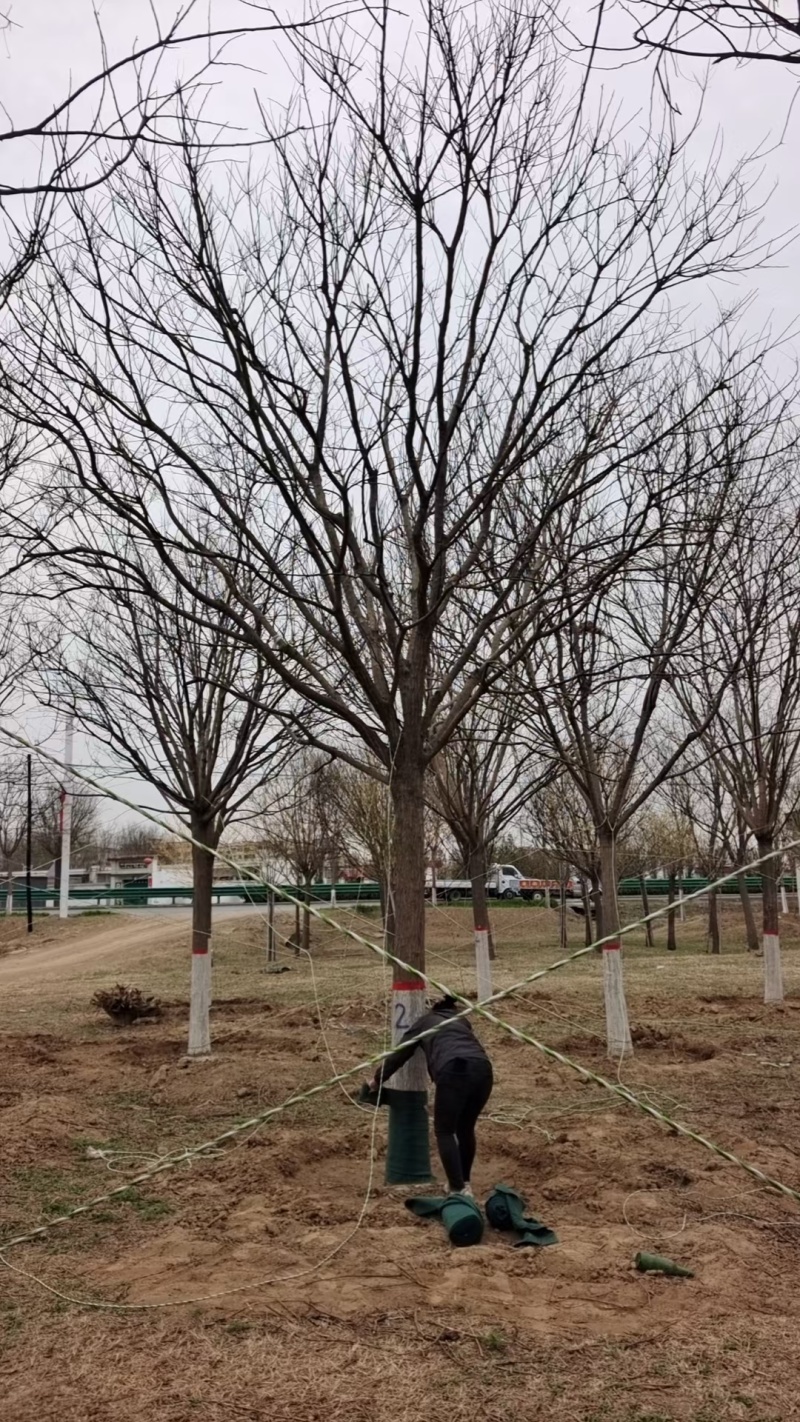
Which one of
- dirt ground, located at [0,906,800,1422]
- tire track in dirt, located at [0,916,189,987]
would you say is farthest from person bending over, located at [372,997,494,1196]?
tire track in dirt, located at [0,916,189,987]

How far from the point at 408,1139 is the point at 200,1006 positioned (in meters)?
4.88

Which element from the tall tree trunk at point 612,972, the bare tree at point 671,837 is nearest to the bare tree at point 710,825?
the bare tree at point 671,837

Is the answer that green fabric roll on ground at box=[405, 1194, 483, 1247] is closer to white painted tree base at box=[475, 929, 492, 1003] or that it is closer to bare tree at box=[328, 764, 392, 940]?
white painted tree base at box=[475, 929, 492, 1003]

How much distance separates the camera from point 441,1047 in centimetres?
556

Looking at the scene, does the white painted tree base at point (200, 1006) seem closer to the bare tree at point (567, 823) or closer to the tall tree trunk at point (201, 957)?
the tall tree trunk at point (201, 957)

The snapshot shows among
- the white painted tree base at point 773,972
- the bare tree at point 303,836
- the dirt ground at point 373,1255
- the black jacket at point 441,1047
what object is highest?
the bare tree at point 303,836

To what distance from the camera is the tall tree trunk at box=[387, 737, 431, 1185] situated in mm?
6016

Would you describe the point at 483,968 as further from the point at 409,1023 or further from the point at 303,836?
the point at 303,836

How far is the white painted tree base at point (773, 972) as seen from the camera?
535 inches

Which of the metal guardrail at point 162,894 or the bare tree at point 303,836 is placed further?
the metal guardrail at point 162,894

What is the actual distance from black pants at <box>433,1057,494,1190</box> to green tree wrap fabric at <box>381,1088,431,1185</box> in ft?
1.89

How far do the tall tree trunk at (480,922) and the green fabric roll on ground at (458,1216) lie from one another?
295 inches

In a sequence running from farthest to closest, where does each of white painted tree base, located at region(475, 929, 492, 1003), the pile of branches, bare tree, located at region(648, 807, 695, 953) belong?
bare tree, located at region(648, 807, 695, 953) → the pile of branches → white painted tree base, located at region(475, 929, 492, 1003)

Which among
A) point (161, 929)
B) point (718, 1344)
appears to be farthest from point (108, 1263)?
point (161, 929)
